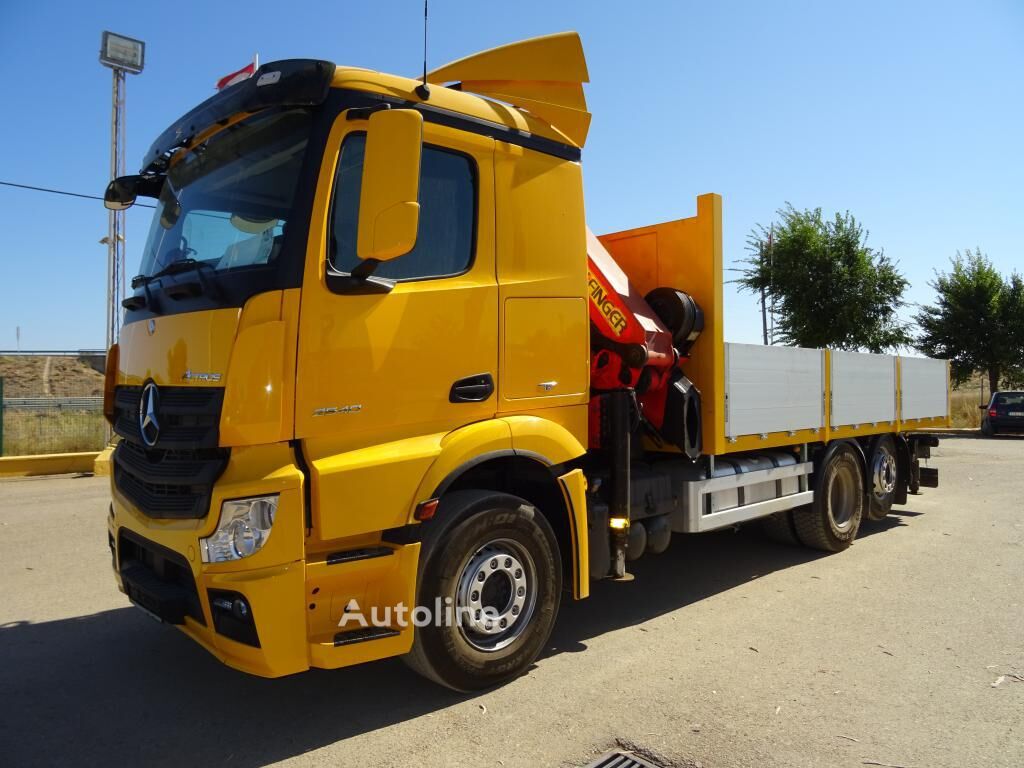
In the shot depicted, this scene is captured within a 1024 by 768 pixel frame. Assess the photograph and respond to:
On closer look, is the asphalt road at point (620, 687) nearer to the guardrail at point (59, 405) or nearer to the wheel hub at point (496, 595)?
the wheel hub at point (496, 595)

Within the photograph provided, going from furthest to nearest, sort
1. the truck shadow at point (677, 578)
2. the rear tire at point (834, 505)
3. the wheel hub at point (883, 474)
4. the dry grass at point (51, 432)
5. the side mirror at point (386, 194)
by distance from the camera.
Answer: the dry grass at point (51, 432) → the wheel hub at point (883, 474) → the rear tire at point (834, 505) → the truck shadow at point (677, 578) → the side mirror at point (386, 194)

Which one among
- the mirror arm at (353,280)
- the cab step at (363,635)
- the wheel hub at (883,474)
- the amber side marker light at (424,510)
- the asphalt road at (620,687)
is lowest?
the asphalt road at (620,687)

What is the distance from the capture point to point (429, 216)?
3.62 metres

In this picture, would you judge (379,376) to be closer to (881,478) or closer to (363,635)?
(363,635)

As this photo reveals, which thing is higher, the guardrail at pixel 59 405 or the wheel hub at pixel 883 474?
the guardrail at pixel 59 405

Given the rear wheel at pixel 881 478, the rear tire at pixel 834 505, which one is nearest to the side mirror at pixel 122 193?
the rear tire at pixel 834 505

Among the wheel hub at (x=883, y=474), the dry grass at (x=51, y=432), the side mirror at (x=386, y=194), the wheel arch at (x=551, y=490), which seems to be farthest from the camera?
the dry grass at (x=51, y=432)

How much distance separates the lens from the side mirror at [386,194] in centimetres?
309

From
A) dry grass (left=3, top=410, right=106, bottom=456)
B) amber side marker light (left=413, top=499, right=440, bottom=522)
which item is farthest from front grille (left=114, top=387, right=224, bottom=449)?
dry grass (left=3, top=410, right=106, bottom=456)

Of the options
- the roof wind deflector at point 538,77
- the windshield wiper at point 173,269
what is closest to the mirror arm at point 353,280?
the windshield wiper at point 173,269

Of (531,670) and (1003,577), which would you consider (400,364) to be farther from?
(1003,577)

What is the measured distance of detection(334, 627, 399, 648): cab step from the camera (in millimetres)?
3193

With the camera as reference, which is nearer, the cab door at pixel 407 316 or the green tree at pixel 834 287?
the cab door at pixel 407 316
